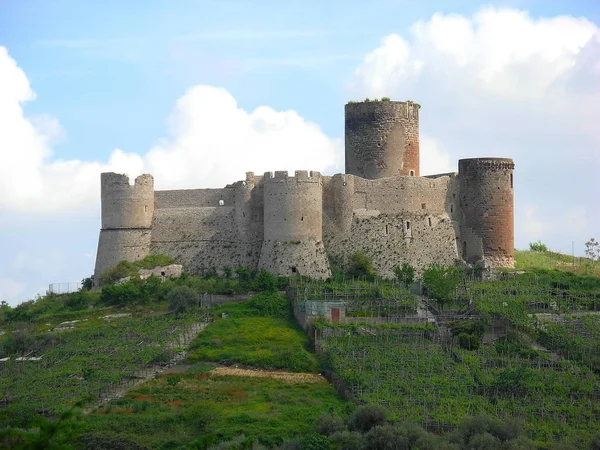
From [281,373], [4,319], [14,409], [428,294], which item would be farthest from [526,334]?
[4,319]

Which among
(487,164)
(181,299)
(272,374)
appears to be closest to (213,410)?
(272,374)

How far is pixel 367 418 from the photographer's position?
40531 mm

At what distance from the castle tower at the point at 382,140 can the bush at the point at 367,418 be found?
66.7 ft

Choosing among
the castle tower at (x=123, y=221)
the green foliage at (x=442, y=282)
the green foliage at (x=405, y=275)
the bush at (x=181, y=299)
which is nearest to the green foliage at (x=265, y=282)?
the bush at (x=181, y=299)

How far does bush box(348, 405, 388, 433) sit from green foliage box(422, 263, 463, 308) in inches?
525

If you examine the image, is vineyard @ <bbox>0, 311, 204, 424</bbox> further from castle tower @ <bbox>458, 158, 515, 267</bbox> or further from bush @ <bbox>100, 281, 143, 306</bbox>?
castle tower @ <bbox>458, 158, 515, 267</bbox>

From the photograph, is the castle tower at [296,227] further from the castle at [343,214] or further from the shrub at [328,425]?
the shrub at [328,425]

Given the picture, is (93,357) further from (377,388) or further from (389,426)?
(389,426)

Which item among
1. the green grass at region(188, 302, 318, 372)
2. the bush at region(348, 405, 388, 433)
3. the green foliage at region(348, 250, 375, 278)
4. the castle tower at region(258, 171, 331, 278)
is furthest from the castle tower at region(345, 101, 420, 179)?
the bush at region(348, 405, 388, 433)

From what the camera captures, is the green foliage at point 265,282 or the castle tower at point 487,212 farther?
the castle tower at point 487,212

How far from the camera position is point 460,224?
58656 mm

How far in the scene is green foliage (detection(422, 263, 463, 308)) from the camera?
175 feet

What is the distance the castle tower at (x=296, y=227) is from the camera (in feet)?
186

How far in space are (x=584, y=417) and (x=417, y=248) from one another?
1680cm
